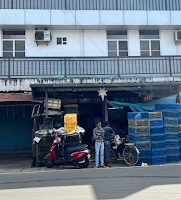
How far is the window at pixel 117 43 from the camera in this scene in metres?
13.4

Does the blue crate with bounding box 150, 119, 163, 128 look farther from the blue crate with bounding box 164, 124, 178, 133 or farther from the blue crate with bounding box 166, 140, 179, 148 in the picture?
the blue crate with bounding box 166, 140, 179, 148

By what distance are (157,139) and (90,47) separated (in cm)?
683

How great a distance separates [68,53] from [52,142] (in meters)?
5.78

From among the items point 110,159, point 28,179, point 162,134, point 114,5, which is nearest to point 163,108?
point 162,134

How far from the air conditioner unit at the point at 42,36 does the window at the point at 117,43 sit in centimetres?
371

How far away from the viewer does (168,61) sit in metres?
12.4

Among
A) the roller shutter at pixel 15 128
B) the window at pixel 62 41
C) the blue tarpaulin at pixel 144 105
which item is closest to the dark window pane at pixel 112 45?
the window at pixel 62 41

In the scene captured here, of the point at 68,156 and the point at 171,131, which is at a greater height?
the point at 171,131

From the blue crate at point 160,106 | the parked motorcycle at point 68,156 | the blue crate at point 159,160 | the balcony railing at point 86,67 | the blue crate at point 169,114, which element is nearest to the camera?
the parked motorcycle at point 68,156

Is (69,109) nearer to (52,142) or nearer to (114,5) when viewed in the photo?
(52,142)

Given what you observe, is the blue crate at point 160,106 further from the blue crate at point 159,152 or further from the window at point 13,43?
the window at point 13,43

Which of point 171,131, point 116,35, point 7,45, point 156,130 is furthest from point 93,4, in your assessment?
point 171,131

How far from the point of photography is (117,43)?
13453 mm

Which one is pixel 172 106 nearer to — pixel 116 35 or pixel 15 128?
pixel 116 35
